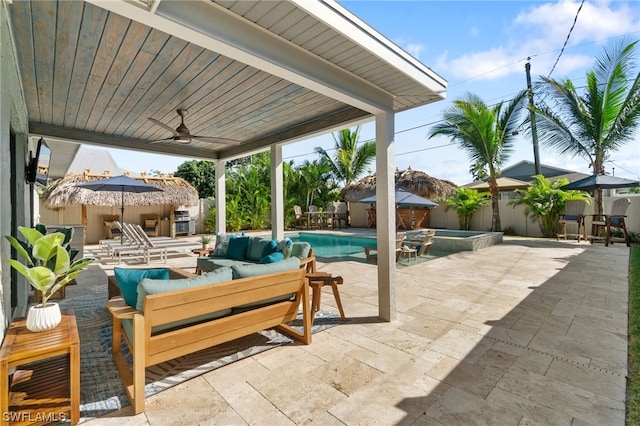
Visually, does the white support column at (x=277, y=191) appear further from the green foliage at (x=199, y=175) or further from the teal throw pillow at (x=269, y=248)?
the green foliage at (x=199, y=175)

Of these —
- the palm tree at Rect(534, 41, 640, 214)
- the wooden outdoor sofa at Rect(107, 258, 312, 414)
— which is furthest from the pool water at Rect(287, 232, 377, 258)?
the palm tree at Rect(534, 41, 640, 214)

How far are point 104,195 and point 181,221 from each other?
332 cm

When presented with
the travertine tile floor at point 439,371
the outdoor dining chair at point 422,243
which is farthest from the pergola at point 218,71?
the outdoor dining chair at point 422,243

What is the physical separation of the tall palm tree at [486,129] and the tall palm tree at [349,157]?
5953 millimetres

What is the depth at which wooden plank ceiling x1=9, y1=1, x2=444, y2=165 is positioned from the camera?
103 inches

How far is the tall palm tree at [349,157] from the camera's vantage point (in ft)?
61.2

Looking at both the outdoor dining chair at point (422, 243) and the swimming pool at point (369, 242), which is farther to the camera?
the swimming pool at point (369, 242)

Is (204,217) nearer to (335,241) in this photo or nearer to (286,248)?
(335,241)

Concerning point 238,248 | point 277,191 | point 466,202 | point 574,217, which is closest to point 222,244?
point 238,248

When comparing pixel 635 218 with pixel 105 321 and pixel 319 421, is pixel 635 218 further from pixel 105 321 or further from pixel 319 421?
pixel 105 321

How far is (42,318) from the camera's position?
85.4 inches

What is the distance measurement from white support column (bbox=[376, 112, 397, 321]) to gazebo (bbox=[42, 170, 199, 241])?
10581mm

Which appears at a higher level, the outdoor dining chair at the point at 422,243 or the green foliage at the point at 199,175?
the green foliage at the point at 199,175

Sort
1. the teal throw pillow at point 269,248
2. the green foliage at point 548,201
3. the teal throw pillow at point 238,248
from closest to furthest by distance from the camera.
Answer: the teal throw pillow at point 269,248 → the teal throw pillow at point 238,248 → the green foliage at point 548,201
